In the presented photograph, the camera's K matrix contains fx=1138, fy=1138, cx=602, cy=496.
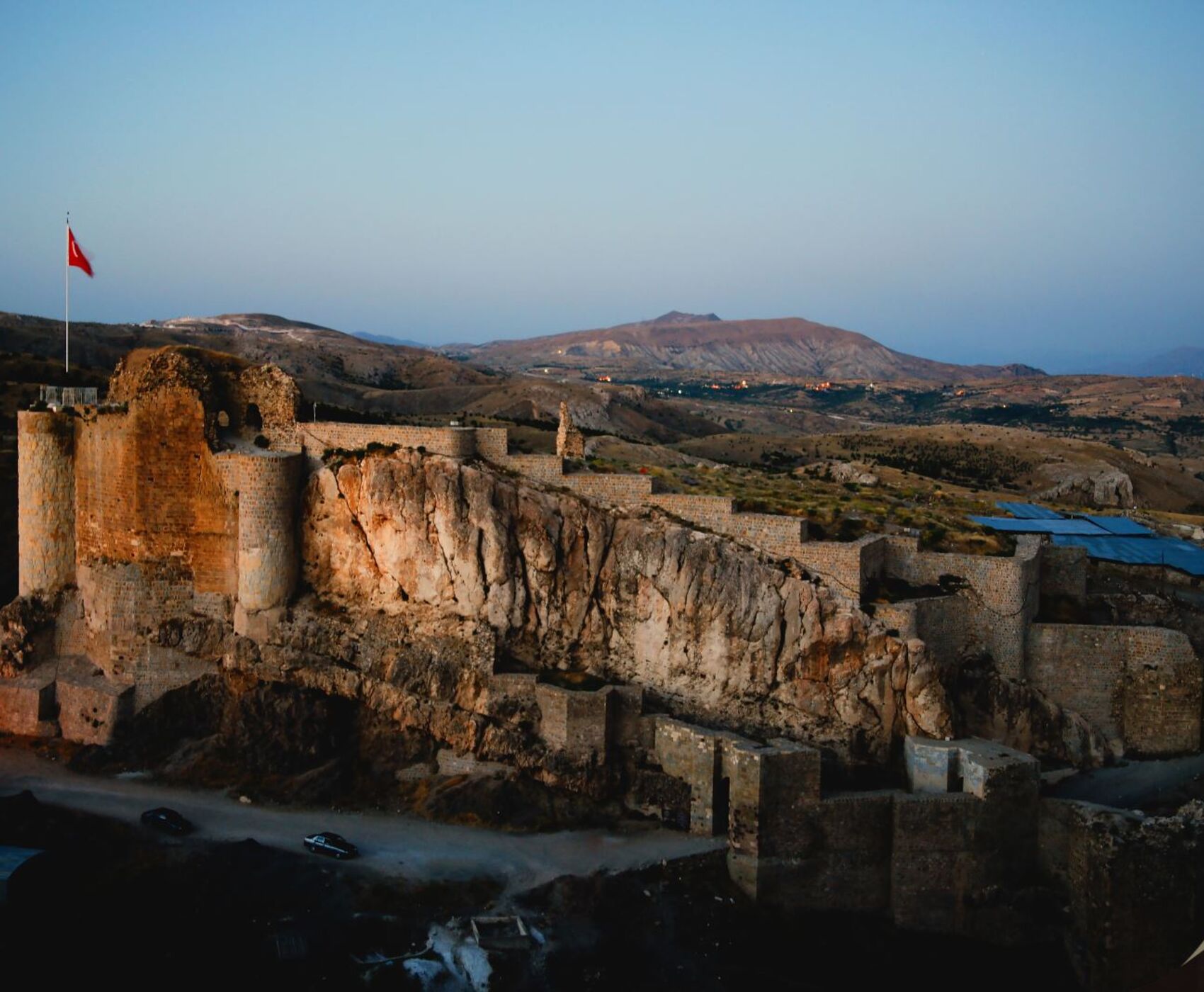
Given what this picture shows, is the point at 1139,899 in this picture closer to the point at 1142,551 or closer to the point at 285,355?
the point at 1142,551

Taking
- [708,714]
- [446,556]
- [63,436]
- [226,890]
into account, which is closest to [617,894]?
[708,714]

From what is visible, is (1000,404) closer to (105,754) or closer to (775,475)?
(775,475)

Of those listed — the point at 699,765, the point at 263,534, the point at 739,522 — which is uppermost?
the point at 739,522

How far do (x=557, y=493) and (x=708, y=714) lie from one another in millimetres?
7700

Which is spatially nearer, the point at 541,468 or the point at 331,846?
the point at 331,846

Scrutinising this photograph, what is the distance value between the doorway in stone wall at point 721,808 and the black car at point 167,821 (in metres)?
13.3

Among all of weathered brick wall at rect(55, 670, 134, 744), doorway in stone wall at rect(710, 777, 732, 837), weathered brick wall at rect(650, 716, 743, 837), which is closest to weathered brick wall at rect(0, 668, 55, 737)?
weathered brick wall at rect(55, 670, 134, 744)

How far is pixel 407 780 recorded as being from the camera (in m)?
31.2

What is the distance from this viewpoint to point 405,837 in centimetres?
2878

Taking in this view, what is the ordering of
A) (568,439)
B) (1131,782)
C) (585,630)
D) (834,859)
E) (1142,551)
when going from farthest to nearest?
(1142,551)
(568,439)
(585,630)
(1131,782)
(834,859)

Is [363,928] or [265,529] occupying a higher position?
[265,529]

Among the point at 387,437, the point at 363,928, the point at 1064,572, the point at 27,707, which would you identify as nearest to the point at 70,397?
the point at 27,707

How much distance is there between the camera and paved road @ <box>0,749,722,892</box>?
27.4m

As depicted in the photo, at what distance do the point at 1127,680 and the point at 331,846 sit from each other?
22.3m
